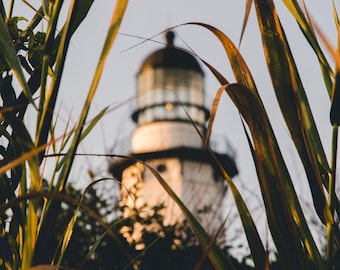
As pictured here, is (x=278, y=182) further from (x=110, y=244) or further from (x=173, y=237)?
(x=173, y=237)

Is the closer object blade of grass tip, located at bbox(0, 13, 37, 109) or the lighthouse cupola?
blade of grass tip, located at bbox(0, 13, 37, 109)

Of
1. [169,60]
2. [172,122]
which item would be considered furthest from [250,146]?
[172,122]

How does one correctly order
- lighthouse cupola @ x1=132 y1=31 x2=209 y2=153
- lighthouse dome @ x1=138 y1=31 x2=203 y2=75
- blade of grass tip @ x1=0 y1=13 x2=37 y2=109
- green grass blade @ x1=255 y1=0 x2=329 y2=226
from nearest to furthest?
blade of grass tip @ x1=0 y1=13 x2=37 y2=109 < green grass blade @ x1=255 y1=0 x2=329 y2=226 < lighthouse cupola @ x1=132 y1=31 x2=209 y2=153 < lighthouse dome @ x1=138 y1=31 x2=203 y2=75

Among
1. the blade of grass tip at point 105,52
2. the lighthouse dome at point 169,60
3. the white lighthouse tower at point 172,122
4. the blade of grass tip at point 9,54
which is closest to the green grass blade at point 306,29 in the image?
the blade of grass tip at point 105,52

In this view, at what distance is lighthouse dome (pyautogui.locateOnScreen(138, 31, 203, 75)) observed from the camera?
36.7 ft

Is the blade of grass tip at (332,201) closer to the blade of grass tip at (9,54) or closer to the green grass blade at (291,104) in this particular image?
the green grass blade at (291,104)

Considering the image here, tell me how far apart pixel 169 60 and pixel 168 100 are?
73 centimetres

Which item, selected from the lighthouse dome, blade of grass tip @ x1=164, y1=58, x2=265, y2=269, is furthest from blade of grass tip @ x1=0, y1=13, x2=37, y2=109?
the lighthouse dome

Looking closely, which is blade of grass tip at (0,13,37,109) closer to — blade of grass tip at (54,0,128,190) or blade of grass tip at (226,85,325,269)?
blade of grass tip at (54,0,128,190)

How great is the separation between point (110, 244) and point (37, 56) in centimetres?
222

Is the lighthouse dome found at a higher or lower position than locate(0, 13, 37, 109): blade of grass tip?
higher

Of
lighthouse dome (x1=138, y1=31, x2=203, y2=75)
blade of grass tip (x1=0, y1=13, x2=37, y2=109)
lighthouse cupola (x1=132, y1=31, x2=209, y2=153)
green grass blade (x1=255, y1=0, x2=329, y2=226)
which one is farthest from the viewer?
lighthouse dome (x1=138, y1=31, x2=203, y2=75)

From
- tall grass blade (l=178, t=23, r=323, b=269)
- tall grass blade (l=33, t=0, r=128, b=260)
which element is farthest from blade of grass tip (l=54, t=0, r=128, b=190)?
tall grass blade (l=178, t=23, r=323, b=269)

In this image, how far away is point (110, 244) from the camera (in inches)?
119
